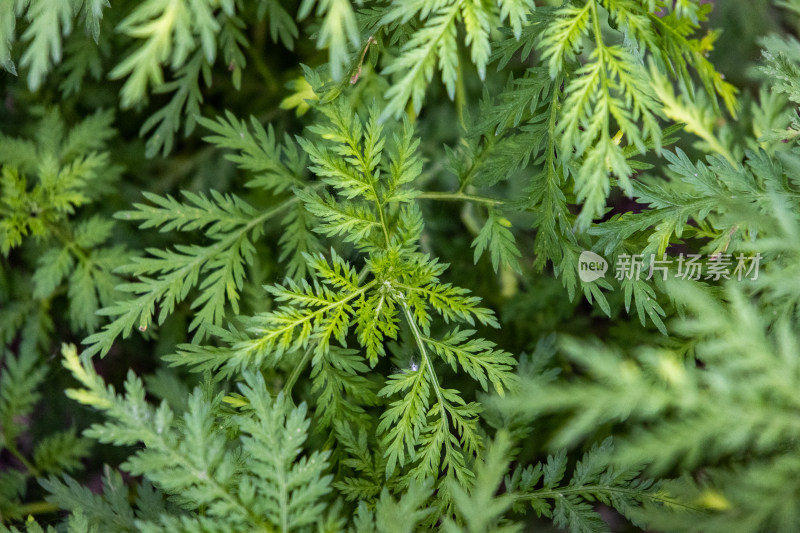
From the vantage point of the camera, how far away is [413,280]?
1.29 meters

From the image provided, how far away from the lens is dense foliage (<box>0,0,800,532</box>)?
3.12 feet

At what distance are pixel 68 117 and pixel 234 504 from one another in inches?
63.8

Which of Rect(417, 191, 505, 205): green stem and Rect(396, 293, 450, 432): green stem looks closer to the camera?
Rect(396, 293, 450, 432): green stem

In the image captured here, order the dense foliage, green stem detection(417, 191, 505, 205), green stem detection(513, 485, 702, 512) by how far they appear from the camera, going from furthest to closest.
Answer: green stem detection(417, 191, 505, 205) → green stem detection(513, 485, 702, 512) → the dense foliage

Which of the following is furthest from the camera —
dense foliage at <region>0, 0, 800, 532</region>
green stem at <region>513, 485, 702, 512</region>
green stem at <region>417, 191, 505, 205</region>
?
green stem at <region>417, 191, 505, 205</region>

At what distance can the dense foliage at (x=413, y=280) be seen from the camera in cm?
95

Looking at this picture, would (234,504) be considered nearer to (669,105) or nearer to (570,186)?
(570,186)

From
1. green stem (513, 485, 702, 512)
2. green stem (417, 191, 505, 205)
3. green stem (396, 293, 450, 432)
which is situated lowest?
green stem (513, 485, 702, 512)

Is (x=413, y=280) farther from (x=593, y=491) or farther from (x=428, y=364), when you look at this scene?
(x=593, y=491)

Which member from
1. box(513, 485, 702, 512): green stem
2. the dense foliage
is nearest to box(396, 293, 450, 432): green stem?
the dense foliage

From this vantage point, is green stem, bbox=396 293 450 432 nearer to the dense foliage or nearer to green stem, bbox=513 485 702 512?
the dense foliage

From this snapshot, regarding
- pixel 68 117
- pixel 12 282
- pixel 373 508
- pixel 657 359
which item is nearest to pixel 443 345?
pixel 373 508

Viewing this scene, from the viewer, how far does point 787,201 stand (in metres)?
1.16

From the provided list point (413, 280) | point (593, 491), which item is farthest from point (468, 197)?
point (593, 491)
